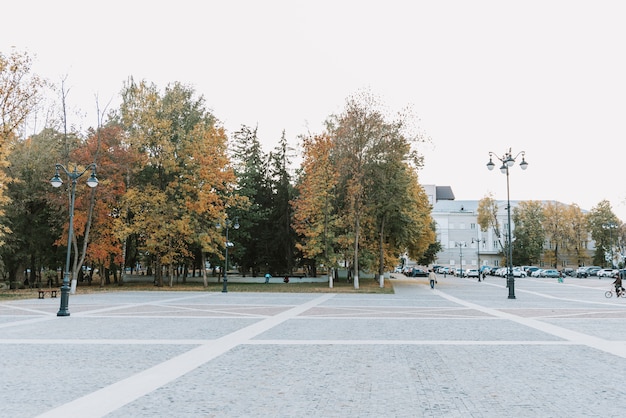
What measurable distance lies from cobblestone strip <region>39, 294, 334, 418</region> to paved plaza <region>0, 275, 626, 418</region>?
0.08 feet

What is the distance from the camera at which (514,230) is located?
9044cm

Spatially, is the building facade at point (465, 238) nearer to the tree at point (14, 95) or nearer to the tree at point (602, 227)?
the tree at point (602, 227)

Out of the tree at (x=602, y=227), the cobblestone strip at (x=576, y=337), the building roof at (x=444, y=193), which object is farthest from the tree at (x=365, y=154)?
the building roof at (x=444, y=193)

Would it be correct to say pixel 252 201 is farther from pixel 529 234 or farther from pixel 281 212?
pixel 529 234

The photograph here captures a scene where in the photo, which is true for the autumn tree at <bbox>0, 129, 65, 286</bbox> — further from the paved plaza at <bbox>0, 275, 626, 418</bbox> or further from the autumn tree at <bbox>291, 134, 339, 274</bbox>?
the paved plaza at <bbox>0, 275, 626, 418</bbox>

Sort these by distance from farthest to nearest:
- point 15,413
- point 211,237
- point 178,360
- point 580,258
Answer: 1. point 580,258
2. point 211,237
3. point 178,360
4. point 15,413

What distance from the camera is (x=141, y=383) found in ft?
22.3

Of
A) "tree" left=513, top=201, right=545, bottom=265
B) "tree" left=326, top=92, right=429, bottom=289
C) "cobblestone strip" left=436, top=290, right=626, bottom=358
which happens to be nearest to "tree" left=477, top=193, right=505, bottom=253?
"tree" left=513, top=201, right=545, bottom=265

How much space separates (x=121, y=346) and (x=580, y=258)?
97688mm

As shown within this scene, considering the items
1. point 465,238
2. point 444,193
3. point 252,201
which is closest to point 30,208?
point 252,201

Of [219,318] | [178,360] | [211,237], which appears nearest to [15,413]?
[178,360]

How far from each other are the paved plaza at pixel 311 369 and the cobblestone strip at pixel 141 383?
0.08ft

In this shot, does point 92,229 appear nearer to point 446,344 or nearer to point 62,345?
point 62,345

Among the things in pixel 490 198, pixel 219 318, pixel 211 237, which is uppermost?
pixel 490 198
